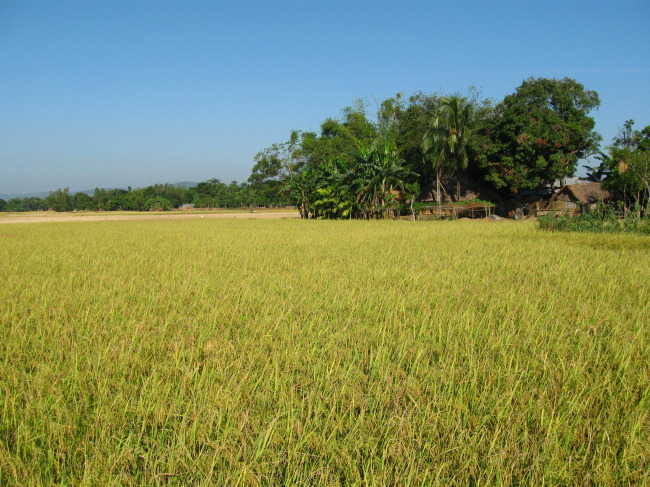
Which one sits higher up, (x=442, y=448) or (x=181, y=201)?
(x=181, y=201)

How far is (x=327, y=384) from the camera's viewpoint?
5.68ft

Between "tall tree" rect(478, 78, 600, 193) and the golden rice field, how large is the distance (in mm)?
19175

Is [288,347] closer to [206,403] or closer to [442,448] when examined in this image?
[206,403]

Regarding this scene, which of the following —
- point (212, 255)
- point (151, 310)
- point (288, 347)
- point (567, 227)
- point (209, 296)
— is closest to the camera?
point (288, 347)

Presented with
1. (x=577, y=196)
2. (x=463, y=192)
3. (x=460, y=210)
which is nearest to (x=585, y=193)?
(x=577, y=196)

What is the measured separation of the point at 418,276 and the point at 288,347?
2.46m

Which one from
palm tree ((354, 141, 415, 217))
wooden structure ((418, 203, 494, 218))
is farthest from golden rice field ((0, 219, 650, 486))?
wooden structure ((418, 203, 494, 218))

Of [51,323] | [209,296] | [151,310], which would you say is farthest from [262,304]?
[51,323]

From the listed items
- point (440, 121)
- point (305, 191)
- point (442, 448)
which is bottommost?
point (442, 448)

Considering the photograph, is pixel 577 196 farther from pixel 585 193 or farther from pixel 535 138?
pixel 535 138

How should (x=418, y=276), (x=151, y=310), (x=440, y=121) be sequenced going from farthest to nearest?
(x=440, y=121)
(x=418, y=276)
(x=151, y=310)

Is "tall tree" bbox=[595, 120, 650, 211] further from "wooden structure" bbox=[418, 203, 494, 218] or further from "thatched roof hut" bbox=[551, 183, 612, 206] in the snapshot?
"wooden structure" bbox=[418, 203, 494, 218]

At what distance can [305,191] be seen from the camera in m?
23.5

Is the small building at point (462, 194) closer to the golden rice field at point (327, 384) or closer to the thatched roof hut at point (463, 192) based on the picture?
the thatched roof hut at point (463, 192)
